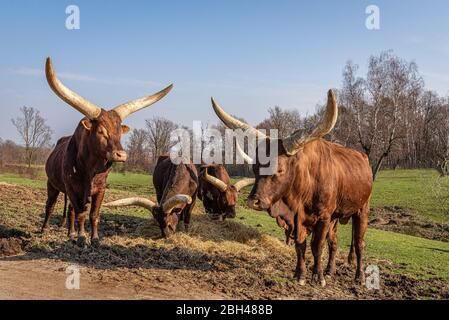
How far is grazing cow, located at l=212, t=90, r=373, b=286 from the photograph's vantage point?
6297 millimetres

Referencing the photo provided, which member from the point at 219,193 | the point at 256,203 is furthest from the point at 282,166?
the point at 219,193

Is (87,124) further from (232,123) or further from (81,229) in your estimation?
(232,123)

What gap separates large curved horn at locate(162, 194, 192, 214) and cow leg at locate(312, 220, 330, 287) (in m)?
3.34

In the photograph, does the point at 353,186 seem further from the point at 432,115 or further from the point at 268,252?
the point at 432,115

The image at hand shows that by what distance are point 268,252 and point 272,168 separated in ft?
11.8

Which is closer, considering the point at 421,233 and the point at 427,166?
the point at 421,233

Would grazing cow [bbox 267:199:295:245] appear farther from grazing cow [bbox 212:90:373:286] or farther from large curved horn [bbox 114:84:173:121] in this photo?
large curved horn [bbox 114:84:173:121]

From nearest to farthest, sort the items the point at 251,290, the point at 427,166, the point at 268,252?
the point at 251,290 → the point at 268,252 → the point at 427,166

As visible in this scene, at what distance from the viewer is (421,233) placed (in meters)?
21.8

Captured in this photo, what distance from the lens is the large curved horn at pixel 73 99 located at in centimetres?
679

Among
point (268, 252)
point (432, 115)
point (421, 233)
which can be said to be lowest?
point (421, 233)

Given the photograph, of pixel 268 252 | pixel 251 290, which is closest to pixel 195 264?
pixel 251 290

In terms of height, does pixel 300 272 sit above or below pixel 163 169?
below

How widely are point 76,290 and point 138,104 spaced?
3674mm
